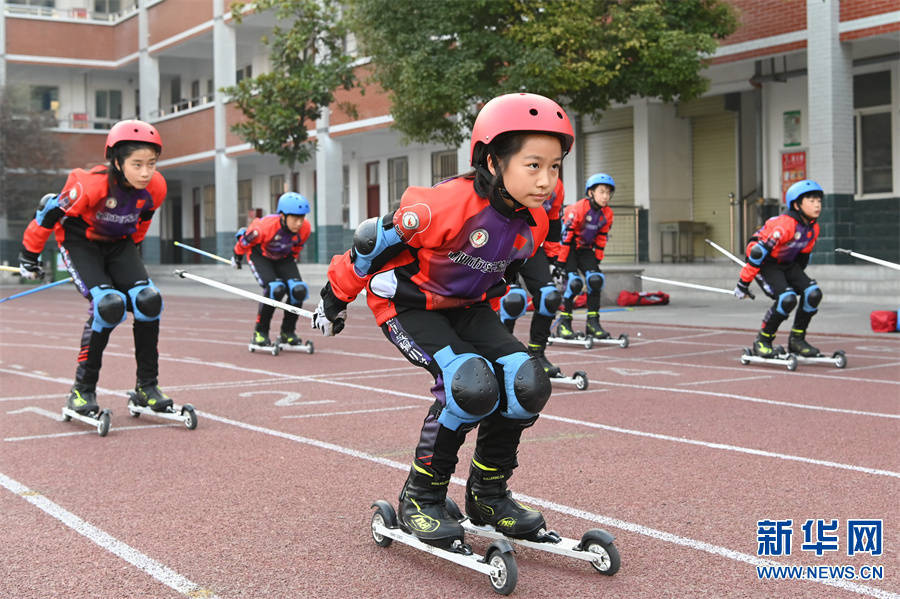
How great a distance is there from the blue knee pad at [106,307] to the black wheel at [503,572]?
4663mm

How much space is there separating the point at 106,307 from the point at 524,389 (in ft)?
14.8

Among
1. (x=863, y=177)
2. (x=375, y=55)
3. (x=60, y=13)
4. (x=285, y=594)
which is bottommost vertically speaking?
(x=285, y=594)

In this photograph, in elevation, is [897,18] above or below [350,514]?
above

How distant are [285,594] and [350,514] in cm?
124

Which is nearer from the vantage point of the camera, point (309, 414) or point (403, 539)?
point (403, 539)

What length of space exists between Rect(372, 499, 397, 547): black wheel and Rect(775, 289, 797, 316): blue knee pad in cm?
823

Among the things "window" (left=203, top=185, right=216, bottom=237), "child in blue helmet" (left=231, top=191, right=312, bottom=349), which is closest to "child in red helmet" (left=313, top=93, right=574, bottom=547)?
"child in blue helmet" (left=231, top=191, right=312, bottom=349)

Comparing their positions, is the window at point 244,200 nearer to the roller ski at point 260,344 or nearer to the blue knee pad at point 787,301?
the roller ski at point 260,344

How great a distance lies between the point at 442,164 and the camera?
119 feet

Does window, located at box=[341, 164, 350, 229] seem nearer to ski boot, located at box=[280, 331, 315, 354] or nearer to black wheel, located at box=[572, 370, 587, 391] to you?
ski boot, located at box=[280, 331, 315, 354]

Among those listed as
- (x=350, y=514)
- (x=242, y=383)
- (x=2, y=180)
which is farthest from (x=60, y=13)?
(x=350, y=514)

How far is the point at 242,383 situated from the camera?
10859 millimetres

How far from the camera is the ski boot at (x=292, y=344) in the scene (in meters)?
14.1

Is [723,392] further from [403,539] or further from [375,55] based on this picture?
[375,55]
